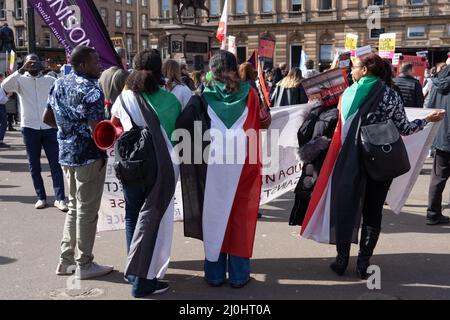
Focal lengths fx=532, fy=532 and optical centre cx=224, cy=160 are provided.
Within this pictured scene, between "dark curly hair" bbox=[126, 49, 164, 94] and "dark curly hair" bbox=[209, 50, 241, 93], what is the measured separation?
0.44m

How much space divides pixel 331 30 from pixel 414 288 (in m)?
50.7

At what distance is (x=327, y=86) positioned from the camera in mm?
4695

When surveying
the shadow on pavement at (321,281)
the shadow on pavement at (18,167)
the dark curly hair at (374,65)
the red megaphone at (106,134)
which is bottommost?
the shadow on pavement at (321,281)

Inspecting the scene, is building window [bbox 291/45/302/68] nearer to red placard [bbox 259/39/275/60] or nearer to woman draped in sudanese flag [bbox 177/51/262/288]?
red placard [bbox 259/39/275/60]

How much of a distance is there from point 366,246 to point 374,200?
0.41 meters

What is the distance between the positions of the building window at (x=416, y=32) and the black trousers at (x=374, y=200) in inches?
1907

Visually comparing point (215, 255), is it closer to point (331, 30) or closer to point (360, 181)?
point (360, 181)

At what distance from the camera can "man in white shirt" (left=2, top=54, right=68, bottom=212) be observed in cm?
710

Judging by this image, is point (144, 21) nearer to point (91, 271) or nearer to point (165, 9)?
point (165, 9)

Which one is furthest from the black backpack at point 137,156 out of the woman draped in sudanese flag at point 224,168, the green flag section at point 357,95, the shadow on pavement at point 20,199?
the shadow on pavement at point 20,199

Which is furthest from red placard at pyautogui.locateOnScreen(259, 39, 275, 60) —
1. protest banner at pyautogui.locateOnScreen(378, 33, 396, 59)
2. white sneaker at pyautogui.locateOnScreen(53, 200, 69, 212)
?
white sneaker at pyautogui.locateOnScreen(53, 200, 69, 212)

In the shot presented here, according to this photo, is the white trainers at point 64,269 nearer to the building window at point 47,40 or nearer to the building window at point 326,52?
the building window at point 326,52

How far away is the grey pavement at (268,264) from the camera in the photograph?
14.1 feet

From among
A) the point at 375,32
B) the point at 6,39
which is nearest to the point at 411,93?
the point at 6,39
